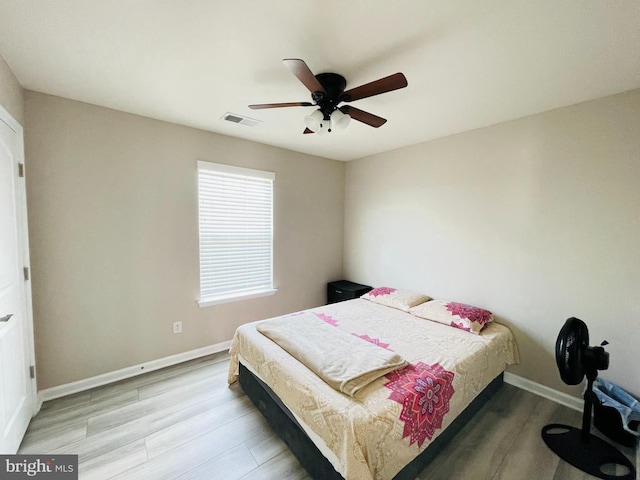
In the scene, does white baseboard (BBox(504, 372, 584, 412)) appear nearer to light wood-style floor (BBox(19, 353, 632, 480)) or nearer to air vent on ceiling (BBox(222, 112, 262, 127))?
light wood-style floor (BBox(19, 353, 632, 480))

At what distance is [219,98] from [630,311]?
12.1ft

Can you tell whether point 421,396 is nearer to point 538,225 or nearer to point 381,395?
point 381,395

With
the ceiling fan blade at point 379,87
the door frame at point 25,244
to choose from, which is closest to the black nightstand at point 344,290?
the ceiling fan blade at point 379,87

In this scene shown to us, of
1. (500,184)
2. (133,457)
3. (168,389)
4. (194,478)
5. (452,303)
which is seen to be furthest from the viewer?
(452,303)

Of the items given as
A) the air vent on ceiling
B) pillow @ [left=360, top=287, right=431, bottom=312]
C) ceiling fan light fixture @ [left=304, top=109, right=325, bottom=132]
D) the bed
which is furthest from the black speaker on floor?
the air vent on ceiling

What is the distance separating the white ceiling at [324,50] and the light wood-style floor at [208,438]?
2572mm

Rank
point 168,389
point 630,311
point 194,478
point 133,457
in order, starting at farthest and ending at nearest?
point 168,389
point 630,311
point 133,457
point 194,478

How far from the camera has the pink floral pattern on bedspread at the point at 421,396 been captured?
1442 millimetres

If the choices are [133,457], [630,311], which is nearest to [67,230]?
[133,457]

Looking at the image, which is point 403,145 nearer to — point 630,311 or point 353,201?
point 353,201

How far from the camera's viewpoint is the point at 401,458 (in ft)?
4.47

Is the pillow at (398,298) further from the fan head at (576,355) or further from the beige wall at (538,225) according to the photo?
the fan head at (576,355)

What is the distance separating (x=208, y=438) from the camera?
1.83 m

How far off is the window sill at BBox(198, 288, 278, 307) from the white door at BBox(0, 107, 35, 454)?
1348 mm
